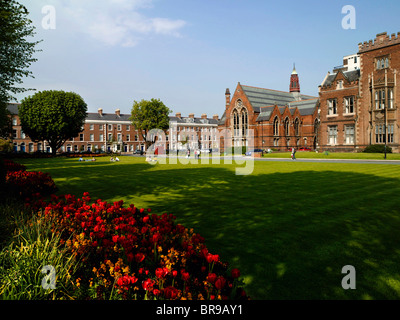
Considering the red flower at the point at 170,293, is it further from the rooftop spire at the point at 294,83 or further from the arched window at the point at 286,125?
the rooftop spire at the point at 294,83

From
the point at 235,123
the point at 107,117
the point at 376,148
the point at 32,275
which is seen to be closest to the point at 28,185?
the point at 32,275

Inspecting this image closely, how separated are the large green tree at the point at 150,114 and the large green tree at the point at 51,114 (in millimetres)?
16557

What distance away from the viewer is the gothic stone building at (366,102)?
39500 millimetres

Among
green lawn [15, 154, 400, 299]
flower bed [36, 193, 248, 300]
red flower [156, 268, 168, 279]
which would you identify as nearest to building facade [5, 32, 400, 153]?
green lawn [15, 154, 400, 299]

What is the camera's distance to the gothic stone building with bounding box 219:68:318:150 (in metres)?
68.4

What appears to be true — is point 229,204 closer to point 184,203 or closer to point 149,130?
point 184,203

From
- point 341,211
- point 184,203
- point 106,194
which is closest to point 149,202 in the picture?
point 184,203

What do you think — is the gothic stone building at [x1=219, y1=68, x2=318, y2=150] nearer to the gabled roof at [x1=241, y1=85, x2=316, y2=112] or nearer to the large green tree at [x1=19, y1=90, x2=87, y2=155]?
the gabled roof at [x1=241, y1=85, x2=316, y2=112]

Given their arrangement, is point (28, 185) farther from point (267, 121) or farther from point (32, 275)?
point (267, 121)

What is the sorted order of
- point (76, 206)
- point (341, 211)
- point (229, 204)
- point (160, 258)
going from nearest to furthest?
point (160, 258) → point (76, 206) → point (341, 211) → point (229, 204)

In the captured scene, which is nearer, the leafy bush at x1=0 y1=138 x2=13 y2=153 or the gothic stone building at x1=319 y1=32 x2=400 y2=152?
the gothic stone building at x1=319 y1=32 x2=400 y2=152

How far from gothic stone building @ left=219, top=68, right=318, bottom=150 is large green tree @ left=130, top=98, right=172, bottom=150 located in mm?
18004

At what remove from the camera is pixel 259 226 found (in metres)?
7.01

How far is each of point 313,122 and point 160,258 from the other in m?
75.5
